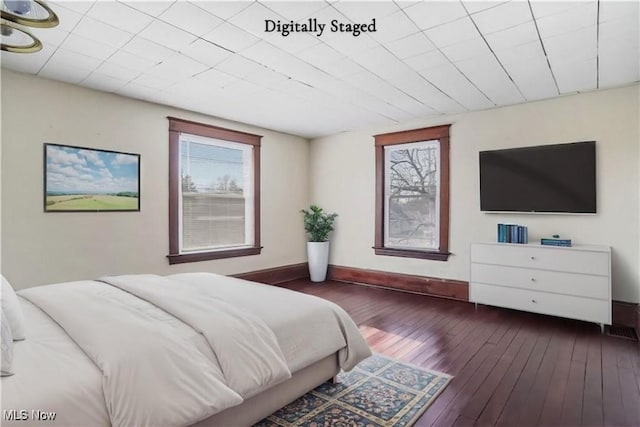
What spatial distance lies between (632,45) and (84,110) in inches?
198

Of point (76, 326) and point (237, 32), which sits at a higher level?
point (237, 32)

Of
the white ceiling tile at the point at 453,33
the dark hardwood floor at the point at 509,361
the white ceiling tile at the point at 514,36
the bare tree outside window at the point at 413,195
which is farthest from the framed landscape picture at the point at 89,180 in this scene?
the white ceiling tile at the point at 514,36

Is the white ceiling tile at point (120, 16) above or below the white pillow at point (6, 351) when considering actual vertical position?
above

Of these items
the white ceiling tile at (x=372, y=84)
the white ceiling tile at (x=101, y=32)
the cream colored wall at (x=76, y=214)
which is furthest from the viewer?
the white ceiling tile at (x=372, y=84)

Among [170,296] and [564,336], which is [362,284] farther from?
[170,296]

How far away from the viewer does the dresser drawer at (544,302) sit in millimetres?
3414

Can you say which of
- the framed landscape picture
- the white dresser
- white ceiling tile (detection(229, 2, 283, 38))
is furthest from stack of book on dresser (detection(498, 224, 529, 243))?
the framed landscape picture

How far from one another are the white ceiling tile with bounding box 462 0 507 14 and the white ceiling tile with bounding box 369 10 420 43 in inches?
14.1

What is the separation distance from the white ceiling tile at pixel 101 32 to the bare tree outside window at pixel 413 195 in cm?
378

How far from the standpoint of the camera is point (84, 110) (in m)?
3.61

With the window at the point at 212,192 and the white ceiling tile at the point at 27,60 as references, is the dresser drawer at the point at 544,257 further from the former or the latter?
the white ceiling tile at the point at 27,60

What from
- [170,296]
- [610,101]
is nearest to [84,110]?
[170,296]

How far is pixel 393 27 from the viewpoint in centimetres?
245

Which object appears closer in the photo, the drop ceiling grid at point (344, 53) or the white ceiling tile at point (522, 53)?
the drop ceiling grid at point (344, 53)
